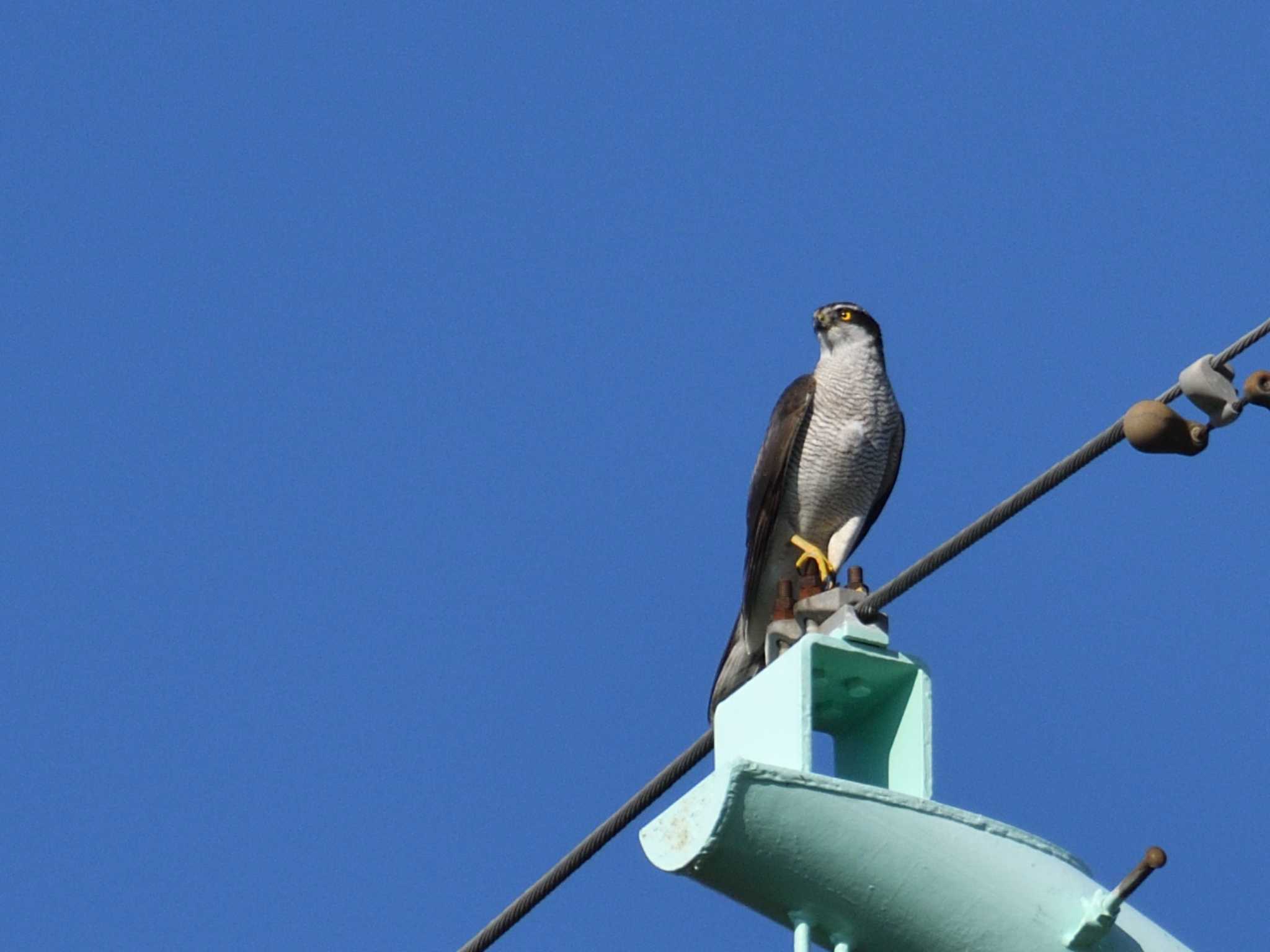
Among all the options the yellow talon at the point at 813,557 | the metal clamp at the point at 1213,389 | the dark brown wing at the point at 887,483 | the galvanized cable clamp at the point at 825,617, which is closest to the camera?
the galvanized cable clamp at the point at 825,617

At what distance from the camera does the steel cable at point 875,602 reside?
18.3ft

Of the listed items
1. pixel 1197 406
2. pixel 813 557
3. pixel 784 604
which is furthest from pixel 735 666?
pixel 1197 406

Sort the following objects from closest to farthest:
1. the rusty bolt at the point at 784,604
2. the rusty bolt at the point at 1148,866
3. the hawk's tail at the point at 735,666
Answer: the rusty bolt at the point at 1148,866, the rusty bolt at the point at 784,604, the hawk's tail at the point at 735,666

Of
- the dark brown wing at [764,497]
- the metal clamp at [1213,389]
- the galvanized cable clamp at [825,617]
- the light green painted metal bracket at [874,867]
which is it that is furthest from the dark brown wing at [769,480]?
the light green painted metal bracket at [874,867]

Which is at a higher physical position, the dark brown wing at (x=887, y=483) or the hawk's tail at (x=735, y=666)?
the dark brown wing at (x=887, y=483)

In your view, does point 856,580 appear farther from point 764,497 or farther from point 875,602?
point 764,497

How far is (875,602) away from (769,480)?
12.5 feet

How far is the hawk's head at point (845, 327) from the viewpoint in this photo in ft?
33.9

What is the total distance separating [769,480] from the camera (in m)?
9.65

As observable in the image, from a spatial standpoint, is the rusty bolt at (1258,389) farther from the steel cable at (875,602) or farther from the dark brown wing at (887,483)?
the dark brown wing at (887,483)

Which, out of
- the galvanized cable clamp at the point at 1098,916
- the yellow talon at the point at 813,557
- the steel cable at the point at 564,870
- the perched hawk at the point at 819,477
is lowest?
the galvanized cable clamp at the point at 1098,916

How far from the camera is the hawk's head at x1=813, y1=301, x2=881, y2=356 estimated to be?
1032 cm

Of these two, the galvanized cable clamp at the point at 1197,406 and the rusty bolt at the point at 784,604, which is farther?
the rusty bolt at the point at 784,604

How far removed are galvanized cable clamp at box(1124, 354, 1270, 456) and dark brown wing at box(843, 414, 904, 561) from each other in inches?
174
